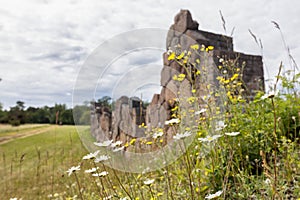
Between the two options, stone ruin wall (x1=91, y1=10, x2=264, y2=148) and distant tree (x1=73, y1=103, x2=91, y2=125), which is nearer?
distant tree (x1=73, y1=103, x2=91, y2=125)

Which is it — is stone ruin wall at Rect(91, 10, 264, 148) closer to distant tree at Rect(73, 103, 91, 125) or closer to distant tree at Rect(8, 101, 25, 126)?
distant tree at Rect(73, 103, 91, 125)

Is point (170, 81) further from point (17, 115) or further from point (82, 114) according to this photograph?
point (17, 115)

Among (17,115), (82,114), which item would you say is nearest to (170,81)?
(82,114)

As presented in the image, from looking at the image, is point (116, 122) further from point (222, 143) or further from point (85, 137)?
point (222, 143)

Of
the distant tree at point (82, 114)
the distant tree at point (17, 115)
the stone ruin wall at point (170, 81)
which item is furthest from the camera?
the distant tree at point (17, 115)

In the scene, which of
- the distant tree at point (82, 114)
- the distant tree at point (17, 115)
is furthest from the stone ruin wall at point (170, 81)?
the distant tree at point (17, 115)

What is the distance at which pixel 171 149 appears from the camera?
277cm

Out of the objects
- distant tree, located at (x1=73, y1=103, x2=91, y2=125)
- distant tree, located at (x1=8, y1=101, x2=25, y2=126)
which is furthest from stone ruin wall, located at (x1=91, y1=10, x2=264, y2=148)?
distant tree, located at (x1=8, y1=101, x2=25, y2=126)

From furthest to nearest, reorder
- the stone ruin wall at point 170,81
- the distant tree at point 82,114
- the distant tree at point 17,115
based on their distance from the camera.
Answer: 1. the distant tree at point 17,115
2. the stone ruin wall at point 170,81
3. the distant tree at point 82,114

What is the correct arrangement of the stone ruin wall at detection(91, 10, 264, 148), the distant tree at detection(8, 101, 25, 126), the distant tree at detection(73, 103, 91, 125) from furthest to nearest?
the distant tree at detection(8, 101, 25, 126) < the stone ruin wall at detection(91, 10, 264, 148) < the distant tree at detection(73, 103, 91, 125)

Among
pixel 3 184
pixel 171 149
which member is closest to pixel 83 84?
pixel 171 149

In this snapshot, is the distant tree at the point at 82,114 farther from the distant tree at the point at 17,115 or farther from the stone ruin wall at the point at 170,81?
the distant tree at the point at 17,115

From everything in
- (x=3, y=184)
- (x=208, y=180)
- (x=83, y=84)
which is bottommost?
(x=3, y=184)

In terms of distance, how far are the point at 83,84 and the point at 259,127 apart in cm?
151
